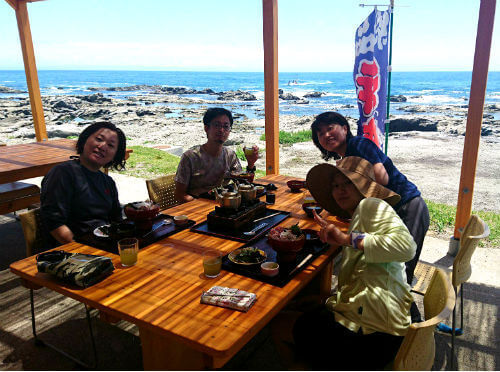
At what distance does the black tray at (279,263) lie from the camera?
5.40 ft

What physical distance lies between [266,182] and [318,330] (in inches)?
77.7

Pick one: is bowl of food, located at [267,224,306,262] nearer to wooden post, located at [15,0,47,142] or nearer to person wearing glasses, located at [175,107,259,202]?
person wearing glasses, located at [175,107,259,202]

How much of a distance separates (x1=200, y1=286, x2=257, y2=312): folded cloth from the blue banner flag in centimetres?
290

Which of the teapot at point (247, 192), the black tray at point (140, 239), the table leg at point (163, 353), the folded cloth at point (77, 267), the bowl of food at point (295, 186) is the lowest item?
the table leg at point (163, 353)

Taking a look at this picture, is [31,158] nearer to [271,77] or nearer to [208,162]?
[208,162]

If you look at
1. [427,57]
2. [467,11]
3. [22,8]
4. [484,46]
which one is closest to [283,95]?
[467,11]

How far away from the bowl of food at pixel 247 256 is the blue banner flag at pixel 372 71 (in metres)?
2.55

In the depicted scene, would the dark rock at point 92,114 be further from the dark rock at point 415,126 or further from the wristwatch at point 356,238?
the wristwatch at point 356,238

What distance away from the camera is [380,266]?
162 cm

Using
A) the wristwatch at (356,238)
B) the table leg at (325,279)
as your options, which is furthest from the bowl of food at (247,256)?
the table leg at (325,279)

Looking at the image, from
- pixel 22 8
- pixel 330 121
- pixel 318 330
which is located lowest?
pixel 318 330

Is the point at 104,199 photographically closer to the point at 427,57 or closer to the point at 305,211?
the point at 305,211

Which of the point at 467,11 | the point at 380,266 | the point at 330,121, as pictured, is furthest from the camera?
the point at 467,11

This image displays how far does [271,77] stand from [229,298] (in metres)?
3.39
